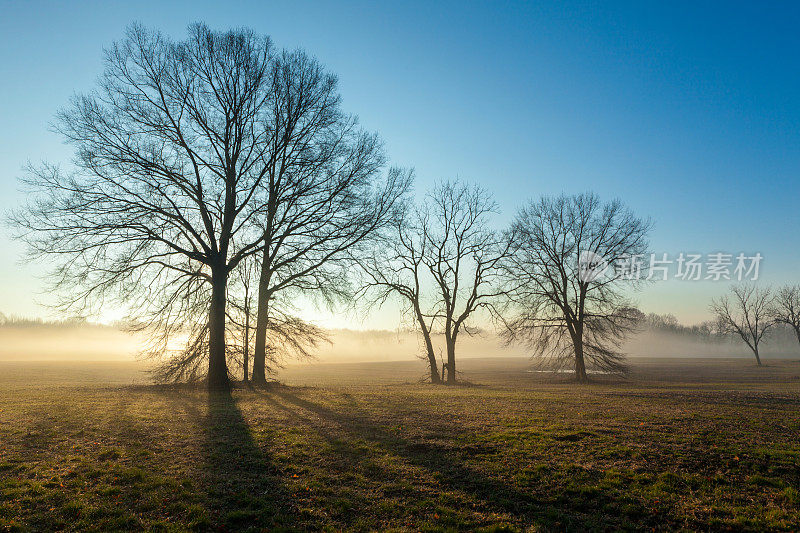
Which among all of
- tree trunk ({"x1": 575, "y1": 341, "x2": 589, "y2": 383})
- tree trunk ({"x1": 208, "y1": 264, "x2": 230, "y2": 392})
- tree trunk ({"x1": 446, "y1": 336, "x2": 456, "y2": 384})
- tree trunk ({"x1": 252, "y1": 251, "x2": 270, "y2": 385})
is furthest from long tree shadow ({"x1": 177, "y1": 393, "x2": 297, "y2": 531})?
tree trunk ({"x1": 575, "y1": 341, "x2": 589, "y2": 383})

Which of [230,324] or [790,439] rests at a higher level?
[230,324]

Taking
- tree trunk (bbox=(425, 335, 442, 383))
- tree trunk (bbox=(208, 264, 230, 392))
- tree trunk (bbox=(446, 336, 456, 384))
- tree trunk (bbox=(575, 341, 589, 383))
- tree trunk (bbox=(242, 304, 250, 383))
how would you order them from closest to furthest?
tree trunk (bbox=(208, 264, 230, 392)) < tree trunk (bbox=(242, 304, 250, 383)) < tree trunk (bbox=(446, 336, 456, 384)) < tree trunk (bbox=(425, 335, 442, 383)) < tree trunk (bbox=(575, 341, 589, 383))

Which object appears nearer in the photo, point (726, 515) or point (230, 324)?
point (726, 515)

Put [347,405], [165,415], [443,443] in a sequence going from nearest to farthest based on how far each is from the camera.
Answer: [443,443] < [165,415] < [347,405]

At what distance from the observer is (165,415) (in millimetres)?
11484

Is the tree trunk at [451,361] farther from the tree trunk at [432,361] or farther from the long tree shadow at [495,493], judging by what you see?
the long tree shadow at [495,493]

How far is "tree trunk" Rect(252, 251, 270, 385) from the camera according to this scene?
19.6 m

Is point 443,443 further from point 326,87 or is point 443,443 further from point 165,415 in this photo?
point 326,87

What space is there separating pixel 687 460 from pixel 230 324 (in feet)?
57.3

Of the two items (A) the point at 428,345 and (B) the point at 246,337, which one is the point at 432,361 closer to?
(A) the point at 428,345

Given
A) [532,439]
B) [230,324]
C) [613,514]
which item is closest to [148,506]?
[613,514]

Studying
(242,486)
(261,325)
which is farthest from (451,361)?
(242,486)

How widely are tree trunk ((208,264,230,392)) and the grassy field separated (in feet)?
16.5

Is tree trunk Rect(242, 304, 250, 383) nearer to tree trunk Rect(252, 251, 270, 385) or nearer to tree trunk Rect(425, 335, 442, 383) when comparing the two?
tree trunk Rect(252, 251, 270, 385)
